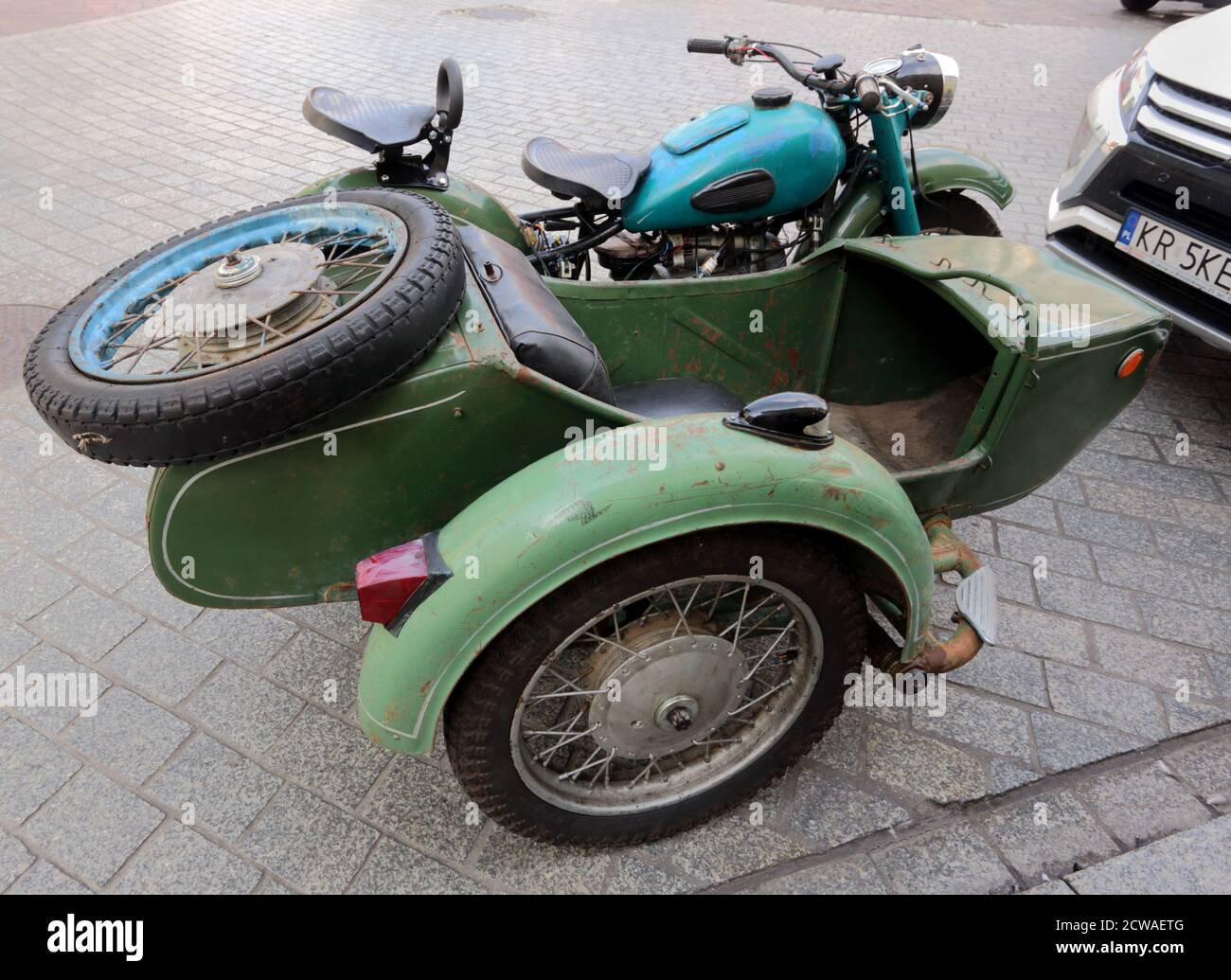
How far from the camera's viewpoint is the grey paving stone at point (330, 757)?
231cm

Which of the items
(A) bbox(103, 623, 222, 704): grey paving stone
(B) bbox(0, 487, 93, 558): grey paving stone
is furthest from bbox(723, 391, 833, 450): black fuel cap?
(B) bbox(0, 487, 93, 558): grey paving stone

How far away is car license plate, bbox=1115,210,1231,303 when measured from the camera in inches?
127

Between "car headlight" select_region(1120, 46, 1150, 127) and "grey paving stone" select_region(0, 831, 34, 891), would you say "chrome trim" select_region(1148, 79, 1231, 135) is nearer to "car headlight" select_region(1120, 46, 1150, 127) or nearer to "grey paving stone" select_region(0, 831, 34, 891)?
"car headlight" select_region(1120, 46, 1150, 127)

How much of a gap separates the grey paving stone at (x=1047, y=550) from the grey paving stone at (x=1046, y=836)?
1.04m

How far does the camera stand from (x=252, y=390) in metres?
1.52

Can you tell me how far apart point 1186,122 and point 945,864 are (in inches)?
131

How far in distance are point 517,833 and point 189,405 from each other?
50.2 inches

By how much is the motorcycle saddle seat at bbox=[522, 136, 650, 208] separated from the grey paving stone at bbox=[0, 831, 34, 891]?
272cm

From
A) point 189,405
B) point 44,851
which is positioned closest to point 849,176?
point 189,405

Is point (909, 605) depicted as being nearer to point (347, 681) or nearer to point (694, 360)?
point (694, 360)

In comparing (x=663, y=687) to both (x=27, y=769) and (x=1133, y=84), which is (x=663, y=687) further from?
(x=1133, y=84)

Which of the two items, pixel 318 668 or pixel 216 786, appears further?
pixel 318 668

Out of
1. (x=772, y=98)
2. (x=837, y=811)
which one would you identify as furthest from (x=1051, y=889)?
(x=772, y=98)
